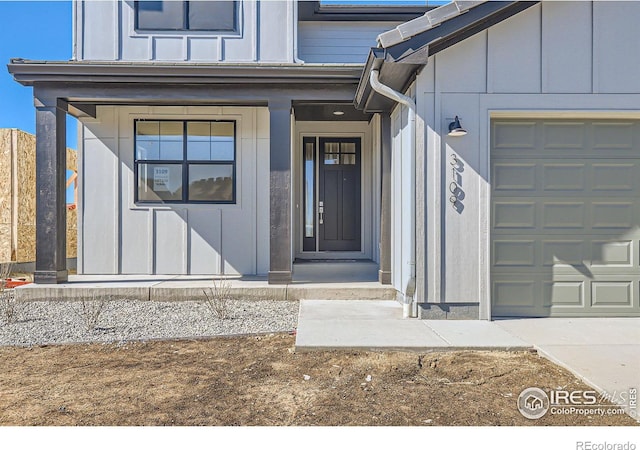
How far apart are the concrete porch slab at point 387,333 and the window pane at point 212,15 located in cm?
466

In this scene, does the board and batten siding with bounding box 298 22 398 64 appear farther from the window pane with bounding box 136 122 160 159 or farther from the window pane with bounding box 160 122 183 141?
the window pane with bounding box 136 122 160 159

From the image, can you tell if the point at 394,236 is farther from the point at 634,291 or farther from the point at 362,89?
the point at 634,291

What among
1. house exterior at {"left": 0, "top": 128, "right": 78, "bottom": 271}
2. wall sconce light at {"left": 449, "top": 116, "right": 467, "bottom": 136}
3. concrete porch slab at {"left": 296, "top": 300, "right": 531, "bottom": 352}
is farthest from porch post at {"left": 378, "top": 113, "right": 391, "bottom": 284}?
house exterior at {"left": 0, "top": 128, "right": 78, "bottom": 271}

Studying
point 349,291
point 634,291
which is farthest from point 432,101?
point 634,291

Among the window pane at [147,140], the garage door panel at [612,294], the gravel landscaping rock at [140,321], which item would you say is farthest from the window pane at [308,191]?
the garage door panel at [612,294]

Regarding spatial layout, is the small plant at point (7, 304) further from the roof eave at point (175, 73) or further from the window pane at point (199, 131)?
the window pane at point (199, 131)

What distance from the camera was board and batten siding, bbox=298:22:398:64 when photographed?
790 centimetres

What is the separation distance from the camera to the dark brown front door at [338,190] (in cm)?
913

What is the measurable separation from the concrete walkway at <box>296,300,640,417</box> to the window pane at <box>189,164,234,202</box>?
3.08 metres

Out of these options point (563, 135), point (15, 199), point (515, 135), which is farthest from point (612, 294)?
point (15, 199)

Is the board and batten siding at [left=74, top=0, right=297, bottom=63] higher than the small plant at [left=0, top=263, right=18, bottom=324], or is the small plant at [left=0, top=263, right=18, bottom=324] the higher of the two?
the board and batten siding at [left=74, top=0, right=297, bottom=63]

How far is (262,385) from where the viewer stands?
3012mm

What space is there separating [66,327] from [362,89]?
4.21 meters

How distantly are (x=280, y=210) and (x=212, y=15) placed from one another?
3442 millimetres
